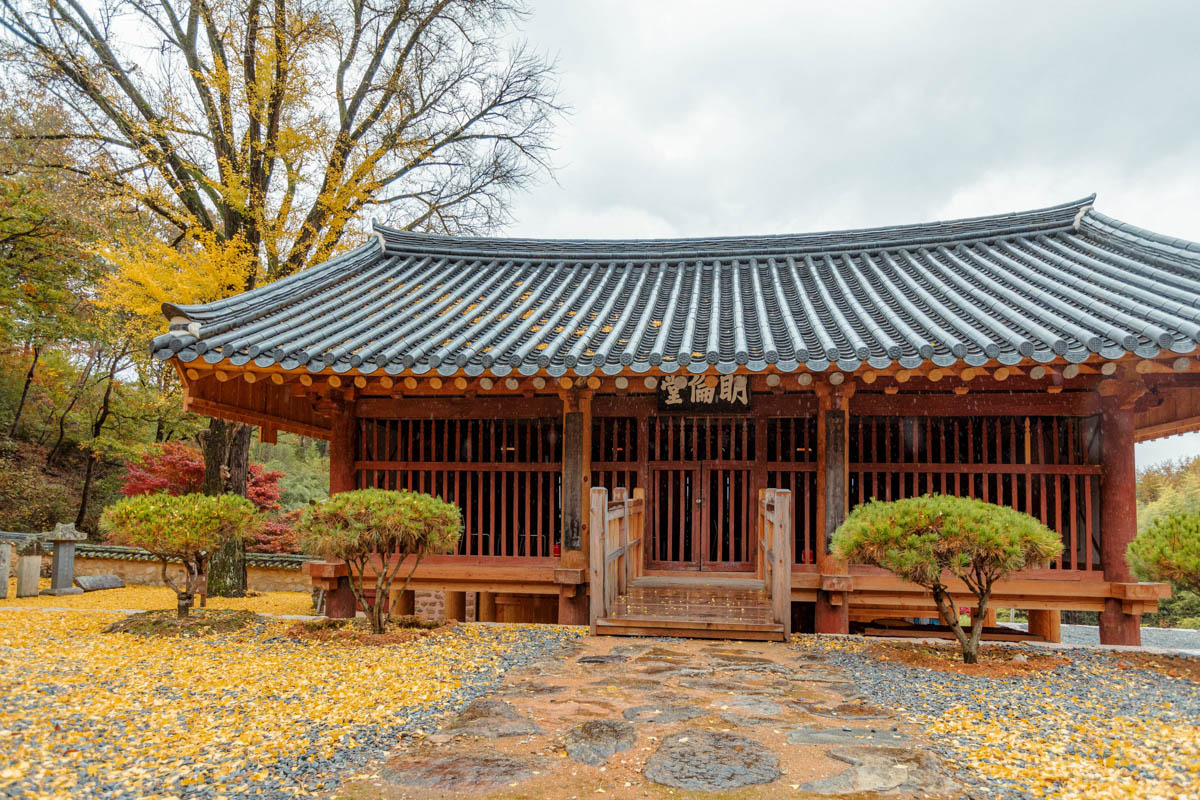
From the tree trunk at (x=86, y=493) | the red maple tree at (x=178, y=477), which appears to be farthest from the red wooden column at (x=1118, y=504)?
the tree trunk at (x=86, y=493)

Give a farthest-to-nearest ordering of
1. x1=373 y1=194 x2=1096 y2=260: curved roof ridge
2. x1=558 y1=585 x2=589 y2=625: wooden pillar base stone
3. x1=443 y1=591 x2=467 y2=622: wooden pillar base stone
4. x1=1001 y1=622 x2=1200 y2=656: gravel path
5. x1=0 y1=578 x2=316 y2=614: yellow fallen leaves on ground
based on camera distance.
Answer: x1=1001 y1=622 x2=1200 y2=656: gravel path → x1=443 y1=591 x2=467 y2=622: wooden pillar base stone → x1=0 y1=578 x2=316 y2=614: yellow fallen leaves on ground → x1=373 y1=194 x2=1096 y2=260: curved roof ridge → x1=558 y1=585 x2=589 y2=625: wooden pillar base stone

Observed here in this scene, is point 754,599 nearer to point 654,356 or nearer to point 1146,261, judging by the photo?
point 654,356

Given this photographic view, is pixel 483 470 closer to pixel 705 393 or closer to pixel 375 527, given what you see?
pixel 375 527

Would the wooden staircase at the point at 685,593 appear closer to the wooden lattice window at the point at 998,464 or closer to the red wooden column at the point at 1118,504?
the wooden lattice window at the point at 998,464

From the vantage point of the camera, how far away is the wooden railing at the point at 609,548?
7.25 m

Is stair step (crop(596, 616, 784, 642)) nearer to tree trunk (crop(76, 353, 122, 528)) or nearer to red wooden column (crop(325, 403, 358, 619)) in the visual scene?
red wooden column (crop(325, 403, 358, 619))

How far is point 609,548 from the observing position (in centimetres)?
749

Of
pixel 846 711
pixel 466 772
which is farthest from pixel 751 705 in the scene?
pixel 466 772

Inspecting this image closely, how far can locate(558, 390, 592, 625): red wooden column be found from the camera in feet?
28.4

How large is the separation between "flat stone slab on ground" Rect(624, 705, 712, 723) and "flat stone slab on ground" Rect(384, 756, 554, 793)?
0.92 m

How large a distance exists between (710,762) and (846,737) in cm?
98

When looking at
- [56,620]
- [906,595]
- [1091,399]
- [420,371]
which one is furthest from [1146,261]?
[56,620]

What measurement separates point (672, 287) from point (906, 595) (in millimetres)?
5166

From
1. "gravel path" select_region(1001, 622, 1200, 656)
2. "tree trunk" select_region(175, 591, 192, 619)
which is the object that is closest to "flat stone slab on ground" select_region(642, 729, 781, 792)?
"tree trunk" select_region(175, 591, 192, 619)
